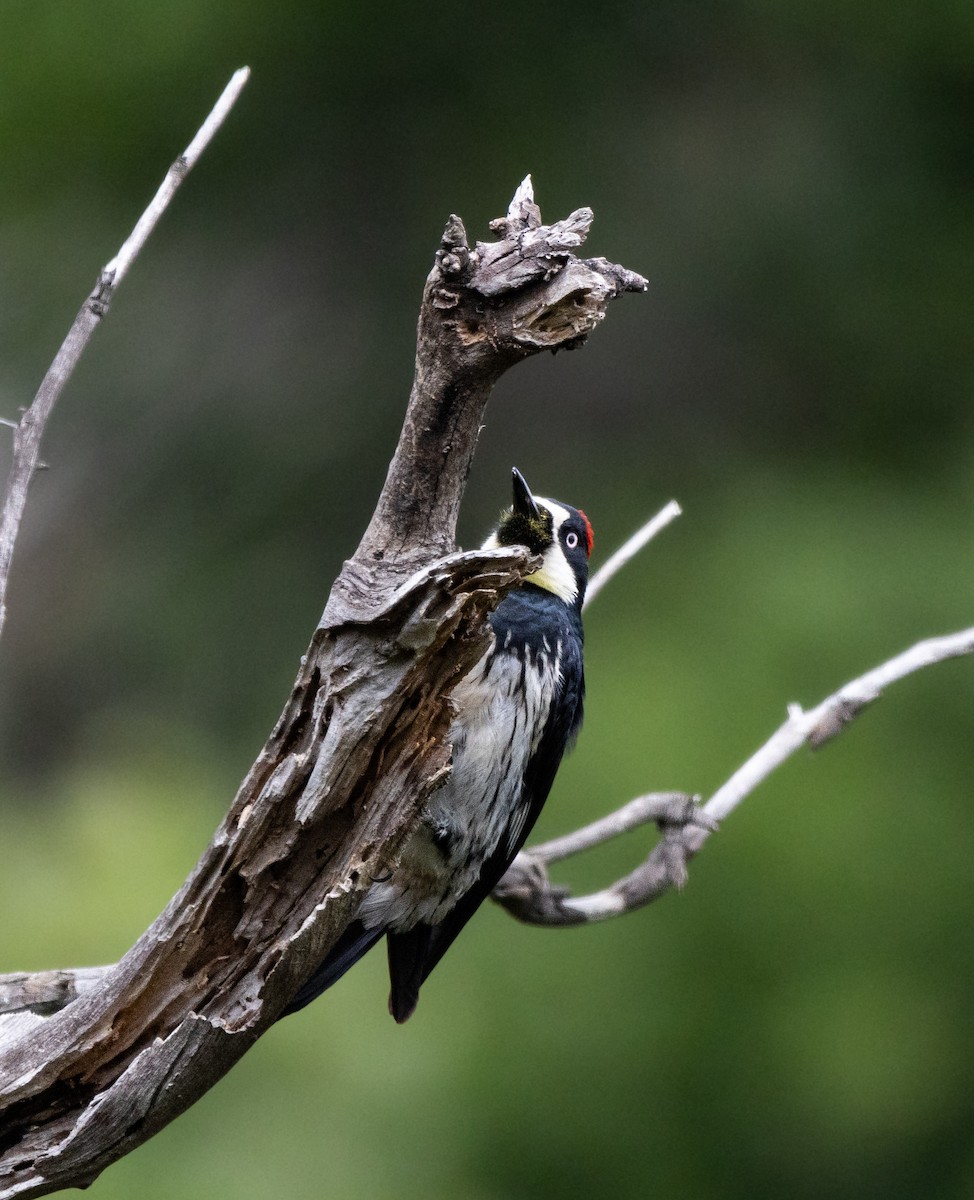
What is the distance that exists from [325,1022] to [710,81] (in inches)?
171

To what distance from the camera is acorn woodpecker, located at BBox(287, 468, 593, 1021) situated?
2600mm

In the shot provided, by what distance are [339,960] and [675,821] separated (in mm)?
706

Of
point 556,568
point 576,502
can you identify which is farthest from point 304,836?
point 576,502

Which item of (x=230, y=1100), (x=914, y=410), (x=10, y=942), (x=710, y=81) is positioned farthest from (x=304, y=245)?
(x=230, y=1100)

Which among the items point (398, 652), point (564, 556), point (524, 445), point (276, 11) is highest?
point (276, 11)

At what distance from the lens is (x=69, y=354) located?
1785 mm

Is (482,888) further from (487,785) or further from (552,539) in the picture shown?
(552,539)

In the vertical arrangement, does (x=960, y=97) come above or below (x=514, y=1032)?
above

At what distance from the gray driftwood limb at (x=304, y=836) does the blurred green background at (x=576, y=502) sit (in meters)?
3.19

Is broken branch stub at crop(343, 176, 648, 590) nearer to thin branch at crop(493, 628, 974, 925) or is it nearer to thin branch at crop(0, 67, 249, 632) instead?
thin branch at crop(0, 67, 249, 632)

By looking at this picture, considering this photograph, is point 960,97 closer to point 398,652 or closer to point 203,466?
point 203,466

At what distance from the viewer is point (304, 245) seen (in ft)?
23.4

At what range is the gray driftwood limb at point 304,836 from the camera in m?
1.79

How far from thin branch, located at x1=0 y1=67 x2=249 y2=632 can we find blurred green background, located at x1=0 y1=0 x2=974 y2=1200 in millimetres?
3504
